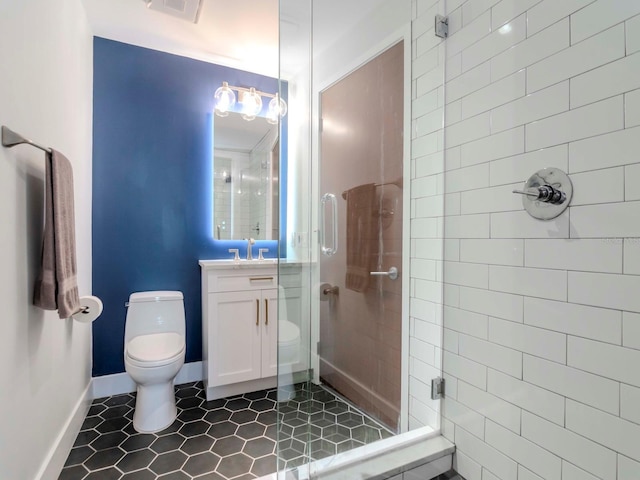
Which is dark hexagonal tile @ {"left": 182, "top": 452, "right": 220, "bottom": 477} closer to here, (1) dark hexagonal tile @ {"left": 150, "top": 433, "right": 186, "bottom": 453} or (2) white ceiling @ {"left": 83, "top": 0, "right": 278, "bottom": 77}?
(1) dark hexagonal tile @ {"left": 150, "top": 433, "right": 186, "bottom": 453}

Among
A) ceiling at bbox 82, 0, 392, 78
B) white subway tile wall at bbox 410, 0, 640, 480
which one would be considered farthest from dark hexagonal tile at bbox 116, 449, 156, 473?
ceiling at bbox 82, 0, 392, 78

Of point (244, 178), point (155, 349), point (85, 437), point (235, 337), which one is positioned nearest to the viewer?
point (85, 437)

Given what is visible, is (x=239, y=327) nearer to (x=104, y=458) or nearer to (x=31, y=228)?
(x=104, y=458)

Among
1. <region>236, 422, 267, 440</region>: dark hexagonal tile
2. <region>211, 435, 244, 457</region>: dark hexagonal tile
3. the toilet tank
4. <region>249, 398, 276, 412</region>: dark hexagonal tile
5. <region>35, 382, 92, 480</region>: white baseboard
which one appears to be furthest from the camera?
the toilet tank

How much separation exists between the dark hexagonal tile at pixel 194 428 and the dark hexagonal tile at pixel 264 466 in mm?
450

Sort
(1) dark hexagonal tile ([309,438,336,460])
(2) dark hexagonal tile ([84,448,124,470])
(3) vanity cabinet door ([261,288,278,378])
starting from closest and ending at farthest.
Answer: (1) dark hexagonal tile ([309,438,336,460]), (2) dark hexagonal tile ([84,448,124,470]), (3) vanity cabinet door ([261,288,278,378])

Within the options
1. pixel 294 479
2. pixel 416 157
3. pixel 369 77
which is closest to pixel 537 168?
pixel 416 157

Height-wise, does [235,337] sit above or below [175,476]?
above

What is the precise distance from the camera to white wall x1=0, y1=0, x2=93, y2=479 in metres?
1.09

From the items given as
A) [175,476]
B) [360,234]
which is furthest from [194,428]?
[360,234]

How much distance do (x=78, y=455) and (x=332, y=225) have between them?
1.83 metres

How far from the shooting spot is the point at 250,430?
1926mm

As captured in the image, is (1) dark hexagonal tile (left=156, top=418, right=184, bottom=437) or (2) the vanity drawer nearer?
(1) dark hexagonal tile (left=156, top=418, right=184, bottom=437)

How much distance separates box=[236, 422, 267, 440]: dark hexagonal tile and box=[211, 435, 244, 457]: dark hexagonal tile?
4 cm
